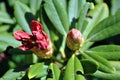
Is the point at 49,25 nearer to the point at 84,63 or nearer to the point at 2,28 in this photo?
the point at 84,63

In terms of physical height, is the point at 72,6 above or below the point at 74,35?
above

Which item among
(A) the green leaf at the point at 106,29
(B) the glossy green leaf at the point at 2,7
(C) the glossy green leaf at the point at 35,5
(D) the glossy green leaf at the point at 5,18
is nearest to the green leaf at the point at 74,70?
(A) the green leaf at the point at 106,29

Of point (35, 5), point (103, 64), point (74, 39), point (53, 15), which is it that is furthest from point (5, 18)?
point (103, 64)

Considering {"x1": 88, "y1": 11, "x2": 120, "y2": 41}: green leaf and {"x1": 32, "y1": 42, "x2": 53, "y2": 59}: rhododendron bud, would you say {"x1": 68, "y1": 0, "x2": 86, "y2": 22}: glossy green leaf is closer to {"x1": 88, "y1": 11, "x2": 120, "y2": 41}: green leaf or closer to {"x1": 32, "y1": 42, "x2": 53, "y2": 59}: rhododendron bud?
{"x1": 88, "y1": 11, "x2": 120, "y2": 41}: green leaf

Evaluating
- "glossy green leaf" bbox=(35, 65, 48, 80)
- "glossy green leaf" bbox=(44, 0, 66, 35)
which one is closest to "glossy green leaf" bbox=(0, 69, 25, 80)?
"glossy green leaf" bbox=(35, 65, 48, 80)

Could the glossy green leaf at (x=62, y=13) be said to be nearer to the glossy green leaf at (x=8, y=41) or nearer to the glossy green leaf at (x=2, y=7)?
the glossy green leaf at (x=8, y=41)

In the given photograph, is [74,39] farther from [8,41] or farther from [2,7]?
[2,7]

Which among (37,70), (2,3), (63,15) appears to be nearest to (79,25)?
(63,15)
